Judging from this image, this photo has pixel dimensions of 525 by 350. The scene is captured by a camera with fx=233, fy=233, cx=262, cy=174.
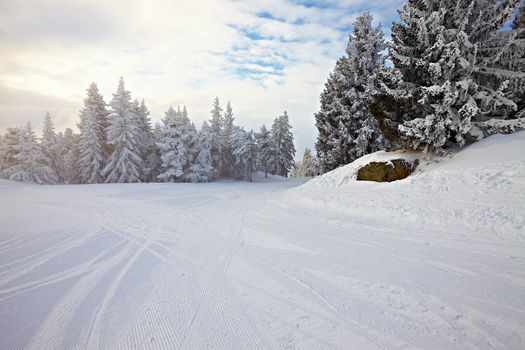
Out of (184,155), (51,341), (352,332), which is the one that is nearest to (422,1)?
(352,332)

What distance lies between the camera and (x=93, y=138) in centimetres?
2922

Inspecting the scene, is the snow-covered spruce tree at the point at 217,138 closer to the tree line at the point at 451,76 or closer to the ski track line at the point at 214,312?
the tree line at the point at 451,76

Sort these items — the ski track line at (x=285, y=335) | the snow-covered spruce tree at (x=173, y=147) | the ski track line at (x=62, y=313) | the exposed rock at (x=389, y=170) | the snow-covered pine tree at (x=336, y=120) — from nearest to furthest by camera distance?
the ski track line at (x=285, y=335), the ski track line at (x=62, y=313), the exposed rock at (x=389, y=170), the snow-covered pine tree at (x=336, y=120), the snow-covered spruce tree at (x=173, y=147)

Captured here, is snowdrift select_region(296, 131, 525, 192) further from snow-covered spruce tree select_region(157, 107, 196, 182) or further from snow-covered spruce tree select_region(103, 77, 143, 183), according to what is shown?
snow-covered spruce tree select_region(103, 77, 143, 183)

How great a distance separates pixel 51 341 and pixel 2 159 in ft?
135

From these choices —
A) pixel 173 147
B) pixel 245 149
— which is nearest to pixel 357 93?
pixel 173 147

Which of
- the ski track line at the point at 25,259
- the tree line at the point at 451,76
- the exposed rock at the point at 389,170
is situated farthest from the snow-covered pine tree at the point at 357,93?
the ski track line at the point at 25,259

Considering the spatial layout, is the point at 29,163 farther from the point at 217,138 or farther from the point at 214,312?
the point at 214,312

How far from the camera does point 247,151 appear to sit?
127 ft

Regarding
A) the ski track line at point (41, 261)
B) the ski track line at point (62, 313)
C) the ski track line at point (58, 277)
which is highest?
the ski track line at point (41, 261)

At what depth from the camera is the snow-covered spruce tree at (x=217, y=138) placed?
38.5 metres

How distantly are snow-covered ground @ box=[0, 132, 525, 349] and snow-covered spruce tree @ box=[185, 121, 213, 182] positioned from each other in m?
23.8

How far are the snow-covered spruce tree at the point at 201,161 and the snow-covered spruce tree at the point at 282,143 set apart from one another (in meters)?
16.1

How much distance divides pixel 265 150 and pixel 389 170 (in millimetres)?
37455
